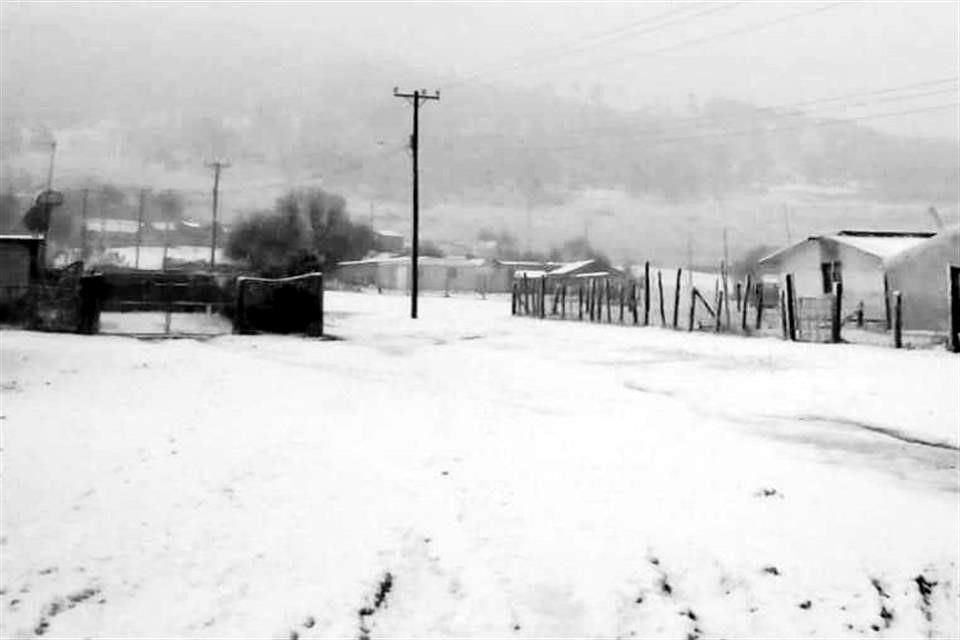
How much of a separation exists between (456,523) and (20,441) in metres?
3.80

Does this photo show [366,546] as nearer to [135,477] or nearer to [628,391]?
[135,477]

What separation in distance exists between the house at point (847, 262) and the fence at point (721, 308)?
2.15 ft

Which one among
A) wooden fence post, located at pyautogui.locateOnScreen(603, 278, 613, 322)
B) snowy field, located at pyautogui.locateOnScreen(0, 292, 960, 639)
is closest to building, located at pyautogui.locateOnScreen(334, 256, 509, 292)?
wooden fence post, located at pyautogui.locateOnScreen(603, 278, 613, 322)

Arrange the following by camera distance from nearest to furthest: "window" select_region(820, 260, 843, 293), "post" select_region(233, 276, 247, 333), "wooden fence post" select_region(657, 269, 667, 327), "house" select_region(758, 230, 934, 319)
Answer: "post" select_region(233, 276, 247, 333) < "house" select_region(758, 230, 934, 319) < "wooden fence post" select_region(657, 269, 667, 327) < "window" select_region(820, 260, 843, 293)

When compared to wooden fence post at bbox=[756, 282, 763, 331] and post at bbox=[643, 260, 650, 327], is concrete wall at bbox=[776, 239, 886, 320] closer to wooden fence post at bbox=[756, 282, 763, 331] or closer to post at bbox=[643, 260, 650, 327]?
wooden fence post at bbox=[756, 282, 763, 331]

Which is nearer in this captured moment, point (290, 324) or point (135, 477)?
point (135, 477)

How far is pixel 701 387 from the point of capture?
10727 mm

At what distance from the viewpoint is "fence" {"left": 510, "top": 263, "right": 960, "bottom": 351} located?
57.8 feet

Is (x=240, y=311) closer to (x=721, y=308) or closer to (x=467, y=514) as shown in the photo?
(x=721, y=308)

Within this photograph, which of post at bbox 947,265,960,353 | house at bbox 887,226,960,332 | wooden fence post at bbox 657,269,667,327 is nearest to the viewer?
post at bbox 947,265,960,353

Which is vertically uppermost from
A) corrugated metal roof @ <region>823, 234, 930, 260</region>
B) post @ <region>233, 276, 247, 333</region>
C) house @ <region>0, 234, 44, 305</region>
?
corrugated metal roof @ <region>823, 234, 930, 260</region>

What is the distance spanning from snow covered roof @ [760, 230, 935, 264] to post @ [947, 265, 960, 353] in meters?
8.43

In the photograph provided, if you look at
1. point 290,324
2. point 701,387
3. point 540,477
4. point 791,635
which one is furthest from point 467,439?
point 290,324

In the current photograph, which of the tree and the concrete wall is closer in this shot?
the concrete wall
